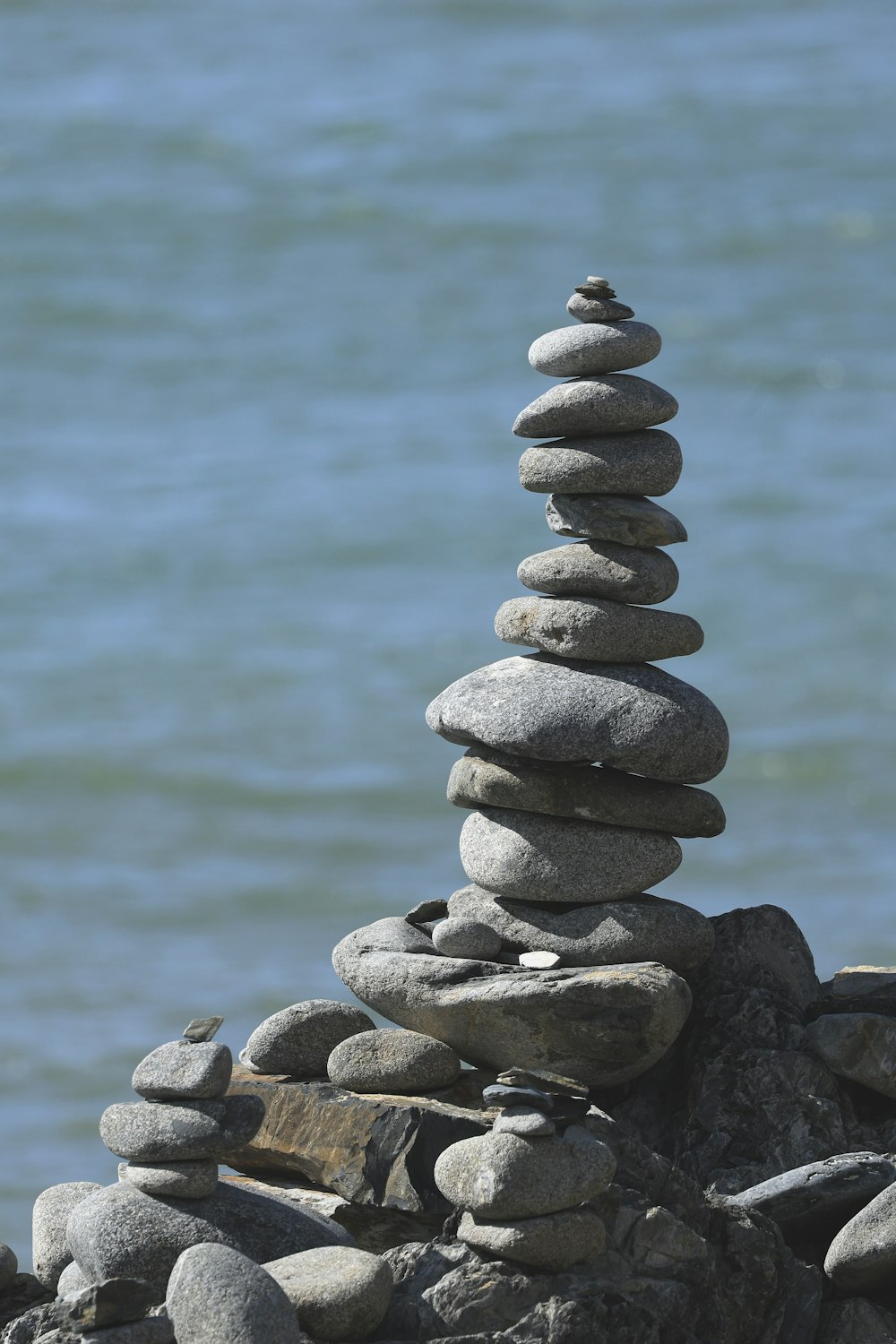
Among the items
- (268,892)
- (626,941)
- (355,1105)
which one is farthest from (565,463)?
(268,892)

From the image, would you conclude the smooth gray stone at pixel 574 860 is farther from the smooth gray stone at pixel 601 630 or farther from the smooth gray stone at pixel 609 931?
the smooth gray stone at pixel 601 630

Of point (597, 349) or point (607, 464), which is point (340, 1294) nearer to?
point (607, 464)

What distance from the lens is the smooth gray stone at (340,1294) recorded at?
20.4 feet

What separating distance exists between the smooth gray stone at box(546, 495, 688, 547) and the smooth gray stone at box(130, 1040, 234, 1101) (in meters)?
2.68

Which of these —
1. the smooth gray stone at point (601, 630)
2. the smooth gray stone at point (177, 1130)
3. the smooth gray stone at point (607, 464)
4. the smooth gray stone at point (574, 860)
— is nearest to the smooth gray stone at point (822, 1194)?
the smooth gray stone at point (574, 860)

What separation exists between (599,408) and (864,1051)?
109 inches

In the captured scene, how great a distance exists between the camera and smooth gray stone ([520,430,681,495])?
816cm

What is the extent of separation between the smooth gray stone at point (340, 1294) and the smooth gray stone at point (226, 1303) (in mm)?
193

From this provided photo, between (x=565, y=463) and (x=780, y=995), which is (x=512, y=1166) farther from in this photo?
(x=565, y=463)

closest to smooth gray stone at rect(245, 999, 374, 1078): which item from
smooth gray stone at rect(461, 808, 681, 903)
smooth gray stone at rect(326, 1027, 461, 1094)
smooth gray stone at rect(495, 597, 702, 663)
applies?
smooth gray stone at rect(326, 1027, 461, 1094)

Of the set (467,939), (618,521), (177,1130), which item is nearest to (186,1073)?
(177,1130)

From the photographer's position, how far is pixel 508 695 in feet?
26.8

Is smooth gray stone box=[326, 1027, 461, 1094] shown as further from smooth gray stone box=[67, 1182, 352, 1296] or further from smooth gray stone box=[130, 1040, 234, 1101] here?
smooth gray stone box=[130, 1040, 234, 1101]

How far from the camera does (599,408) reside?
26.5 ft
